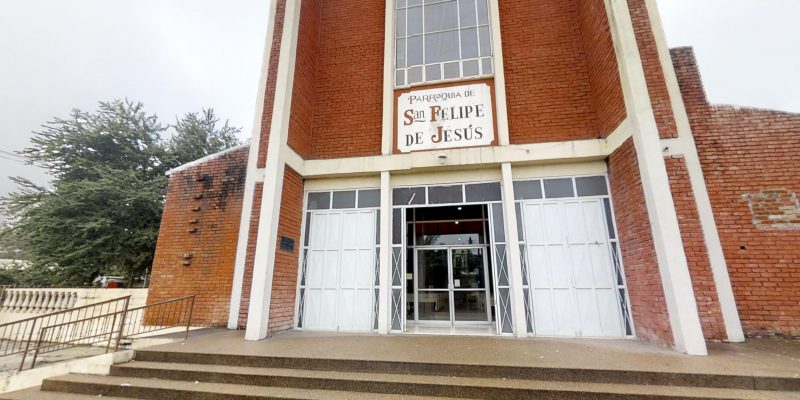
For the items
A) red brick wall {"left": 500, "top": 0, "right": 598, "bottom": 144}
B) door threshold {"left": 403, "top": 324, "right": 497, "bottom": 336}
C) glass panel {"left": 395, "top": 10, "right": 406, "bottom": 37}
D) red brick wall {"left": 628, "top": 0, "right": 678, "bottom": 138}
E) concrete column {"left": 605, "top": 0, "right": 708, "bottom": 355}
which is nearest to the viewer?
concrete column {"left": 605, "top": 0, "right": 708, "bottom": 355}

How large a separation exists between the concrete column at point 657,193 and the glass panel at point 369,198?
5.10 m

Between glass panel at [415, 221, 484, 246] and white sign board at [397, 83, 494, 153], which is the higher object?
white sign board at [397, 83, 494, 153]

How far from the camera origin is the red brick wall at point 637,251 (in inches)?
200

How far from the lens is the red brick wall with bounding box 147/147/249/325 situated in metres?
7.38

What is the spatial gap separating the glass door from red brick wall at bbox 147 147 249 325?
489 cm

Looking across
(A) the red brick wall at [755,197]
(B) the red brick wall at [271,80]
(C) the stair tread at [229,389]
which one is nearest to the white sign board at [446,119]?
(B) the red brick wall at [271,80]

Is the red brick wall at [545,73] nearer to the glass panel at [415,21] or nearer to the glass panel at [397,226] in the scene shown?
the glass panel at [415,21]

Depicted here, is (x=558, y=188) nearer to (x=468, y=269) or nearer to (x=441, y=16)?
(x=468, y=269)

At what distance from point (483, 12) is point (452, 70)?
5.88ft

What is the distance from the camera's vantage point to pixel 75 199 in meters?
12.3

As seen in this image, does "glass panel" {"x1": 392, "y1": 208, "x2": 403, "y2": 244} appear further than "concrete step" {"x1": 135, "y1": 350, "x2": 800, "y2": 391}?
Yes

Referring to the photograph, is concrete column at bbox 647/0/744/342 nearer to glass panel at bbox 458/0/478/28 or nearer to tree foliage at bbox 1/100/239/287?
glass panel at bbox 458/0/478/28

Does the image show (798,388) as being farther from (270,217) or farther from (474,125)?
(270,217)

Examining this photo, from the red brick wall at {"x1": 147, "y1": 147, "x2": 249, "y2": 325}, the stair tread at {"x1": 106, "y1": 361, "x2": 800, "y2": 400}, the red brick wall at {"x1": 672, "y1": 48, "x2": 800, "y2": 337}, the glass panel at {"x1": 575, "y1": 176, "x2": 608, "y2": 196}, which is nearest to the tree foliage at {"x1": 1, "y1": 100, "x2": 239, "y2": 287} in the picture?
the red brick wall at {"x1": 147, "y1": 147, "x2": 249, "y2": 325}
